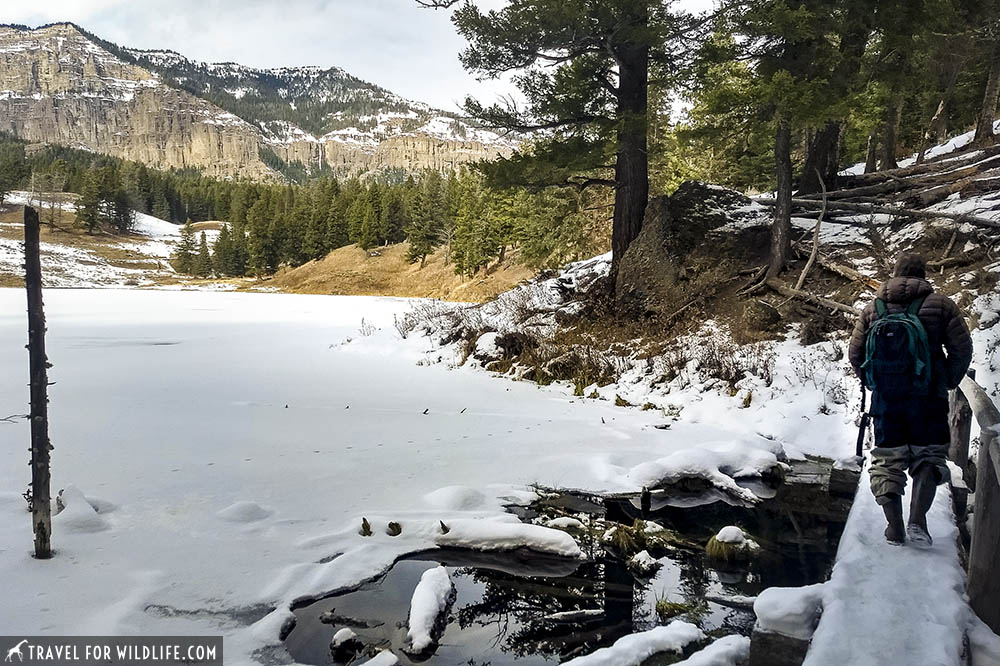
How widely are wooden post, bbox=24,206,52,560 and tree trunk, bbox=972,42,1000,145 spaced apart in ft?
61.2

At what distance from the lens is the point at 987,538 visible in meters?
2.84

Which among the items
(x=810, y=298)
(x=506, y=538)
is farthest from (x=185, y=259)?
(x=506, y=538)

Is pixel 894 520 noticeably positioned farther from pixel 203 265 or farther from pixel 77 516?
pixel 203 265

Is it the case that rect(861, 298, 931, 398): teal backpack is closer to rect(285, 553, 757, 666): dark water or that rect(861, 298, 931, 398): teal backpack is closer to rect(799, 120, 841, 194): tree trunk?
rect(285, 553, 757, 666): dark water

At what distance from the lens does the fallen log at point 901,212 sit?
9873 mm

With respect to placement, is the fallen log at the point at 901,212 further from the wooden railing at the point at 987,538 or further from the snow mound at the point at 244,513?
the snow mound at the point at 244,513

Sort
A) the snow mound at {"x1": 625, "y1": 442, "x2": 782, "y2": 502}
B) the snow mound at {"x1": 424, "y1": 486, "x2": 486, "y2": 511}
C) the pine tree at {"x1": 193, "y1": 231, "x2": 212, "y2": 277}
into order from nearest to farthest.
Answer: the snow mound at {"x1": 424, "y1": 486, "x2": 486, "y2": 511}
the snow mound at {"x1": 625, "y1": 442, "x2": 782, "y2": 502}
the pine tree at {"x1": 193, "y1": 231, "x2": 212, "y2": 277}

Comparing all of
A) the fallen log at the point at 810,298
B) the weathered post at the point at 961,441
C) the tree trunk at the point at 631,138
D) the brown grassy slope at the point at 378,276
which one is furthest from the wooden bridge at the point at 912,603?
the brown grassy slope at the point at 378,276

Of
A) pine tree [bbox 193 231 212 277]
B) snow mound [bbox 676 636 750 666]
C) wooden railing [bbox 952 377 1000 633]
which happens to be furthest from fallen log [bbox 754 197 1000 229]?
pine tree [bbox 193 231 212 277]

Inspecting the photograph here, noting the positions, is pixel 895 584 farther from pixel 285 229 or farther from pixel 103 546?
pixel 285 229

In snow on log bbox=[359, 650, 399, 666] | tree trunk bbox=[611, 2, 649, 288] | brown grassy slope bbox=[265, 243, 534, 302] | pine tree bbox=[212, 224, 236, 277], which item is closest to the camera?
snow on log bbox=[359, 650, 399, 666]

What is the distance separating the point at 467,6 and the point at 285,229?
64.5m

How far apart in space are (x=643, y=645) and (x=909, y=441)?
2.11 metres

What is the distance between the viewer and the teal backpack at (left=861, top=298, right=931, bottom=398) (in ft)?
11.9
